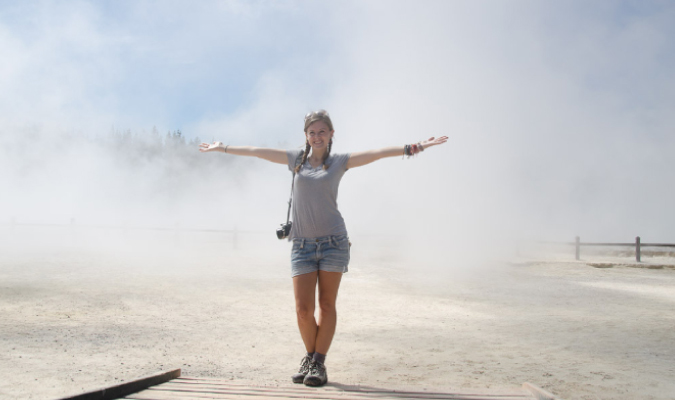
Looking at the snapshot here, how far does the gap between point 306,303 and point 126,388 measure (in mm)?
918

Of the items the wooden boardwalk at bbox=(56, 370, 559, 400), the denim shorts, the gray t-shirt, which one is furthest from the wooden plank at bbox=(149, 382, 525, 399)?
the gray t-shirt

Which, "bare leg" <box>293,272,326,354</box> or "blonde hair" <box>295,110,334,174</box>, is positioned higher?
"blonde hair" <box>295,110,334,174</box>

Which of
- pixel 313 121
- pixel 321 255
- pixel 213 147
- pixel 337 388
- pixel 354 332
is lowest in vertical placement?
pixel 354 332

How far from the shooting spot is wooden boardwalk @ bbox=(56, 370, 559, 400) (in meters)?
2.24

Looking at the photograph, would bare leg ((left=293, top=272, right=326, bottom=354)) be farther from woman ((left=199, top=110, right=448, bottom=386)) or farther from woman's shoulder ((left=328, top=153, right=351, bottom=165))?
woman's shoulder ((left=328, top=153, right=351, bottom=165))

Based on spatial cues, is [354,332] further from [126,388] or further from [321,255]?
[126,388]

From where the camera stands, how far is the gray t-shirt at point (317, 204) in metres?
2.66

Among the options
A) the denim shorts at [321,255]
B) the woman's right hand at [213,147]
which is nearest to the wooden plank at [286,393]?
the denim shorts at [321,255]

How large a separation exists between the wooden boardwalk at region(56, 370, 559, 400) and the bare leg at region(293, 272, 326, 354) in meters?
0.29

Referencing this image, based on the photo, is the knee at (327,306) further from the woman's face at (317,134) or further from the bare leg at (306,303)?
the woman's face at (317,134)

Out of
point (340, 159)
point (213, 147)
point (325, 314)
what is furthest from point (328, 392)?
point (213, 147)

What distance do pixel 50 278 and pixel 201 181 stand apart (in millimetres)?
34750

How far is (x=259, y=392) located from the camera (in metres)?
2.34

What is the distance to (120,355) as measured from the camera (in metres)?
3.66
